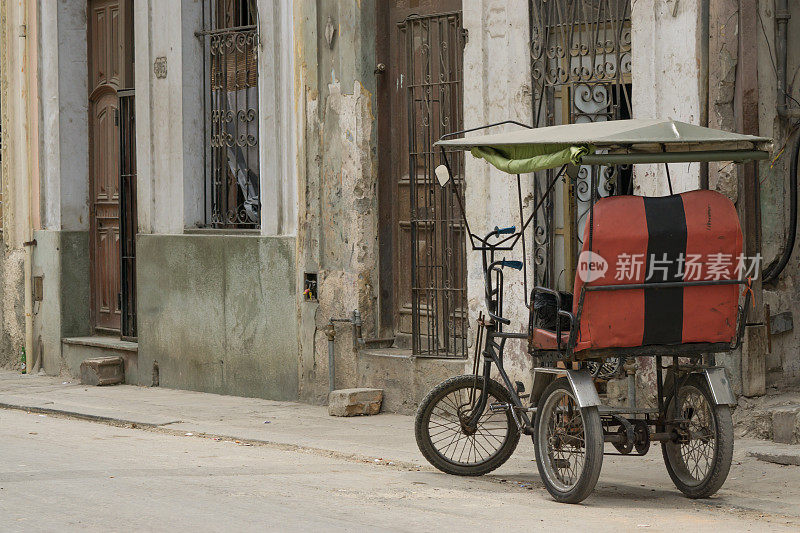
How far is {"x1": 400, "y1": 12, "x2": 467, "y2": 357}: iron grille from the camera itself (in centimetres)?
1077

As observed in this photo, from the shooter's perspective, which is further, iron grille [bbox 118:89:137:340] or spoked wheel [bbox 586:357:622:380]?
iron grille [bbox 118:89:137:340]

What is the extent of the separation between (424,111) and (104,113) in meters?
5.16

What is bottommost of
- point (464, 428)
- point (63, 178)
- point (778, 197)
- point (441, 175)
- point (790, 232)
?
point (464, 428)

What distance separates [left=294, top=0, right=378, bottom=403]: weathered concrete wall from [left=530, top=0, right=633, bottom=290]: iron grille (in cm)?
186

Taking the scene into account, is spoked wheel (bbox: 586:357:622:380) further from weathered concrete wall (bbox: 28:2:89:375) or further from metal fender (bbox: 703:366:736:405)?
weathered concrete wall (bbox: 28:2:89:375)

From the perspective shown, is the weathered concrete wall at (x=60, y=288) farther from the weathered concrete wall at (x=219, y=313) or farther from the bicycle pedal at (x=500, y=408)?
the bicycle pedal at (x=500, y=408)

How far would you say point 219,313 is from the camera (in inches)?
493

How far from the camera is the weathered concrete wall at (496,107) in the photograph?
10.0m

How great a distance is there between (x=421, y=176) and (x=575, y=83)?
1846 mm

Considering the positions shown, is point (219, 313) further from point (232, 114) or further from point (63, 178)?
point (63, 178)

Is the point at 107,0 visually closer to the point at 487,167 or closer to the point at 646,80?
the point at 487,167

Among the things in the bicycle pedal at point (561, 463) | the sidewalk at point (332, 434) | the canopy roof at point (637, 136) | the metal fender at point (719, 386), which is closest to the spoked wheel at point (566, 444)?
the bicycle pedal at point (561, 463)

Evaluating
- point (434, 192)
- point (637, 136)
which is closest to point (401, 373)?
point (434, 192)

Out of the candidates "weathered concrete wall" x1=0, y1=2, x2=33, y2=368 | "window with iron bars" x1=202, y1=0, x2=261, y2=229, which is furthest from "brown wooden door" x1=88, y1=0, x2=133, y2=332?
"window with iron bars" x1=202, y1=0, x2=261, y2=229
